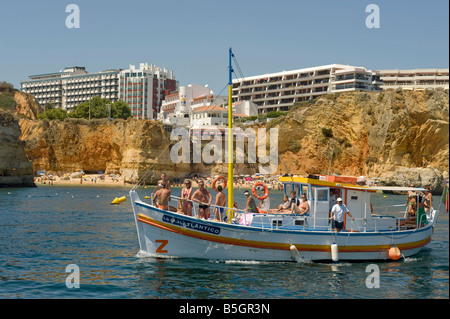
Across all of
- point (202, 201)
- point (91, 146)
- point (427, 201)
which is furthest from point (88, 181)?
point (427, 201)

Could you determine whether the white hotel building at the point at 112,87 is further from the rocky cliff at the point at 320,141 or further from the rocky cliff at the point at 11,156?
the rocky cliff at the point at 11,156

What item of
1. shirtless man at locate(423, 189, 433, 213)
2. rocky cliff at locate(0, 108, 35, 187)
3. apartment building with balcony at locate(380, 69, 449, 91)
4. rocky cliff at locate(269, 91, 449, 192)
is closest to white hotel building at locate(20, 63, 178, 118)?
apartment building with balcony at locate(380, 69, 449, 91)

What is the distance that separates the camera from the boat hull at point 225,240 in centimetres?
1775

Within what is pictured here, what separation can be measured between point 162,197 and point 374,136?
68606 millimetres

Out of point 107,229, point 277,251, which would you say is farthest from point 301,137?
point 277,251

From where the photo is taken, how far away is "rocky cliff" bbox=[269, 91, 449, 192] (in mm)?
75188

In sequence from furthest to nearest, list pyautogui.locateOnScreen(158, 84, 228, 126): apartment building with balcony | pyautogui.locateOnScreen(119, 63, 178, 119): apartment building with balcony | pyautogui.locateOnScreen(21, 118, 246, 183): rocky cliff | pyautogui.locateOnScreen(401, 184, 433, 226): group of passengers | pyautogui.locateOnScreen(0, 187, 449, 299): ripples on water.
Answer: pyautogui.locateOnScreen(119, 63, 178, 119): apartment building with balcony
pyautogui.locateOnScreen(158, 84, 228, 126): apartment building with balcony
pyautogui.locateOnScreen(21, 118, 246, 183): rocky cliff
pyautogui.locateOnScreen(401, 184, 433, 226): group of passengers
pyautogui.locateOnScreen(0, 187, 449, 299): ripples on water

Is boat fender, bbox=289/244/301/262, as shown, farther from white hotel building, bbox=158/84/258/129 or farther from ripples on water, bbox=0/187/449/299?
white hotel building, bbox=158/84/258/129

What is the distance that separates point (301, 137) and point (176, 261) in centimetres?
7555

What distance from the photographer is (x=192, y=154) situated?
316ft

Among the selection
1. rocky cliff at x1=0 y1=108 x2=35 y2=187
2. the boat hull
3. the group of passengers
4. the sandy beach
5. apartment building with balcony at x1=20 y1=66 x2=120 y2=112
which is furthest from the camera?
apartment building with balcony at x1=20 y1=66 x2=120 y2=112

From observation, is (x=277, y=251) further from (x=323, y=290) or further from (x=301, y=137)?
(x=301, y=137)

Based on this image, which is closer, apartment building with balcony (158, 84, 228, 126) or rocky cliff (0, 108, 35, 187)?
rocky cliff (0, 108, 35, 187)

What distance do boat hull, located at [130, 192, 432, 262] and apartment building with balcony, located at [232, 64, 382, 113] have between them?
3675 inches
